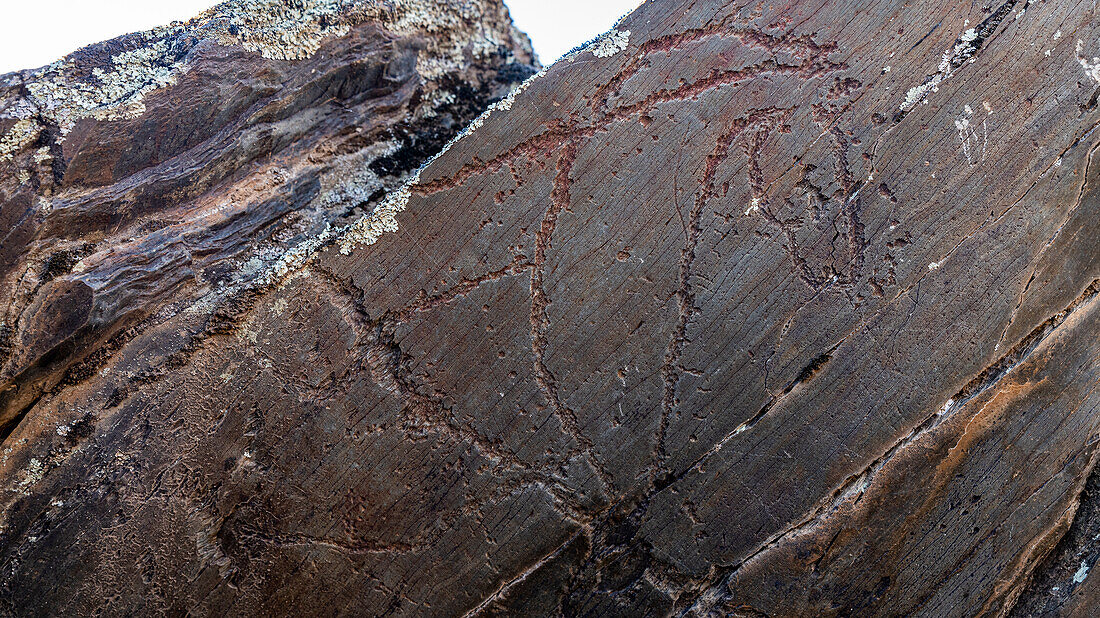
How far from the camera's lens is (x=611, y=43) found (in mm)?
1803

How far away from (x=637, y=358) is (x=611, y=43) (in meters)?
0.97

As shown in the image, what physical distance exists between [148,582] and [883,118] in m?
2.43

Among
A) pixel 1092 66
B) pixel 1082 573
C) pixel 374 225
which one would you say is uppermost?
pixel 374 225

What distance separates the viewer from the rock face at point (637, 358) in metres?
1.60

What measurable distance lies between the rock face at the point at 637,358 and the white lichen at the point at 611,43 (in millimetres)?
56

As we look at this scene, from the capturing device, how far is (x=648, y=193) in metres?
1.70

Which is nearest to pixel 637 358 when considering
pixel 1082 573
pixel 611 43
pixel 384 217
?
pixel 384 217

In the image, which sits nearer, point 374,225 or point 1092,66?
point 1092,66

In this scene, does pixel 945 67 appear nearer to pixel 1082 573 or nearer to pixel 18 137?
pixel 1082 573

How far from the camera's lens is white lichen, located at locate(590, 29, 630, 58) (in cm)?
179

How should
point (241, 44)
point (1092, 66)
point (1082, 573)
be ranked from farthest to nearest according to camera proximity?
point (241, 44) < point (1082, 573) < point (1092, 66)

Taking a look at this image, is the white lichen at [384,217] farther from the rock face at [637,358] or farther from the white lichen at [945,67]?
the white lichen at [945,67]

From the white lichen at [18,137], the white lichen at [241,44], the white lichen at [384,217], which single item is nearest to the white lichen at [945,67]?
the white lichen at [384,217]

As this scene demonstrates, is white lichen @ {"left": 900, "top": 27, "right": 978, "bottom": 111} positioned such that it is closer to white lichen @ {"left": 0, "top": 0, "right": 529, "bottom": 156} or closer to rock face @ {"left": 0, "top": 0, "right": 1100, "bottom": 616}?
rock face @ {"left": 0, "top": 0, "right": 1100, "bottom": 616}
